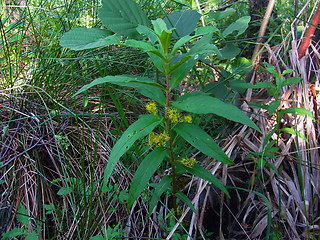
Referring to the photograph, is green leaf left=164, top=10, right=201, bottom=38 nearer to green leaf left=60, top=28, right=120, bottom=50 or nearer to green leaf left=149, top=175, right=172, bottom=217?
green leaf left=60, top=28, right=120, bottom=50

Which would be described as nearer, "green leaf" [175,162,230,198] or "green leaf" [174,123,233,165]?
"green leaf" [174,123,233,165]

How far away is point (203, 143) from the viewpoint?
0.92 meters

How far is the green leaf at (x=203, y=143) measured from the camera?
0.90 meters

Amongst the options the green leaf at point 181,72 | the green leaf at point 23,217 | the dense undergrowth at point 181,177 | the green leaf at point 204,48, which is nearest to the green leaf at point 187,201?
the dense undergrowth at point 181,177

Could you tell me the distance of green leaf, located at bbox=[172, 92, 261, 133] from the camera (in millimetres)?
808

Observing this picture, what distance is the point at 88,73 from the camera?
1.88 metres

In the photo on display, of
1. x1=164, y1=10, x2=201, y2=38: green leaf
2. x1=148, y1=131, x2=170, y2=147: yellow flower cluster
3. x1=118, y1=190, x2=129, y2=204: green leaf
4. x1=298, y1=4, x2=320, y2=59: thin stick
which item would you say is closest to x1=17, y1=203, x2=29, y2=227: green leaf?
x1=118, y1=190, x2=129, y2=204: green leaf

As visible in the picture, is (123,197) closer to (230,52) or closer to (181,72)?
(181,72)

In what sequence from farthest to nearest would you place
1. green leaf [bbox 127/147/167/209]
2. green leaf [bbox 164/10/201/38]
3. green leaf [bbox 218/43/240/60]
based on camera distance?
green leaf [bbox 218/43/240/60], green leaf [bbox 164/10/201/38], green leaf [bbox 127/147/167/209]

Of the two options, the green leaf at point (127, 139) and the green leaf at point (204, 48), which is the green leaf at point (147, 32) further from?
the green leaf at point (127, 139)

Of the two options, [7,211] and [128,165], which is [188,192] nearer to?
[128,165]

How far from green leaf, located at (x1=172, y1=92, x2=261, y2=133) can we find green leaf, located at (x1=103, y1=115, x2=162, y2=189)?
13 centimetres

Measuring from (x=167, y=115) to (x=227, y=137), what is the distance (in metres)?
0.63

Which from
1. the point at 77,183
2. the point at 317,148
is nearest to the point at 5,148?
the point at 77,183
